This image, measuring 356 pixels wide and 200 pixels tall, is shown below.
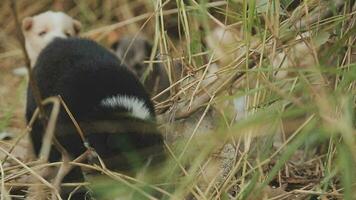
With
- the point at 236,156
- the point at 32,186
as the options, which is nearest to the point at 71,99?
the point at 32,186

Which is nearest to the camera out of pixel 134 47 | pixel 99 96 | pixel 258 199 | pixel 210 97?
pixel 258 199

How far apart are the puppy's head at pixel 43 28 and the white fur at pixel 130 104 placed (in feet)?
6.17

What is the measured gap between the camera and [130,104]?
2371 millimetres

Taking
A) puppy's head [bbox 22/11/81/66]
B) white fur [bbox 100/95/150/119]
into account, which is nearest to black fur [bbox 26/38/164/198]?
white fur [bbox 100/95/150/119]

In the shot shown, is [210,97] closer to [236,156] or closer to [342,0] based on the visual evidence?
[236,156]

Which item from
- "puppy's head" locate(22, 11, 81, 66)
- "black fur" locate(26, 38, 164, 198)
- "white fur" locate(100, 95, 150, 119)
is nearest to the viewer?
"black fur" locate(26, 38, 164, 198)

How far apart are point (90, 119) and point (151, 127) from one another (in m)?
0.21

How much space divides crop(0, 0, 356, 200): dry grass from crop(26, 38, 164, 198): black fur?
12 cm

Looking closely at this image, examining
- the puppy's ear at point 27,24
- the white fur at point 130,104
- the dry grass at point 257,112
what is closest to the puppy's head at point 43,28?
the puppy's ear at point 27,24

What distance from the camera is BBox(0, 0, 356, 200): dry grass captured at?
1588mm

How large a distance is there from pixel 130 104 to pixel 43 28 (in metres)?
2.07

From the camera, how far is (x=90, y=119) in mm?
2398

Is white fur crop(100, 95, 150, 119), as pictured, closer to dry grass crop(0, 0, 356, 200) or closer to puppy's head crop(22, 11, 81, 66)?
dry grass crop(0, 0, 356, 200)

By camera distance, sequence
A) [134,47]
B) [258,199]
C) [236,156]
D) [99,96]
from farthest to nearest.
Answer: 1. [134,47]
2. [99,96]
3. [236,156]
4. [258,199]
